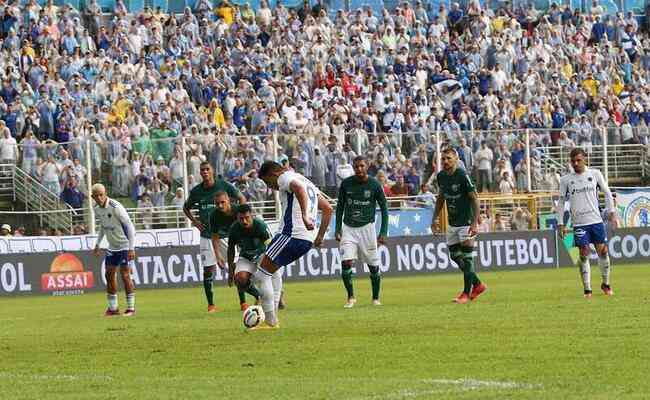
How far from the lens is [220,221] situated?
914 inches

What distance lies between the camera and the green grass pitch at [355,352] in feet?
41.6

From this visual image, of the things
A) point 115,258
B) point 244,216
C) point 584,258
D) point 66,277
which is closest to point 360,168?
point 584,258

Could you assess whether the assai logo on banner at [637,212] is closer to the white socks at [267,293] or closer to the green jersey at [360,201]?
the green jersey at [360,201]

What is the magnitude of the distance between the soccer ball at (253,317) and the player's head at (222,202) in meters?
5.05

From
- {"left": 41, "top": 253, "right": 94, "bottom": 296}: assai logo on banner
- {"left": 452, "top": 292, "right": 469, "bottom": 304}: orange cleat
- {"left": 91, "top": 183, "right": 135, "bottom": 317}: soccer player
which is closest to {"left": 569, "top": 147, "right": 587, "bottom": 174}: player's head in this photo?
{"left": 452, "top": 292, "right": 469, "bottom": 304}: orange cleat

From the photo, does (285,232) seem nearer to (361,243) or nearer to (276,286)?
(276,286)

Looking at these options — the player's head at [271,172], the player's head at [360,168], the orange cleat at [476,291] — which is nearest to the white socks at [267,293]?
the player's head at [271,172]

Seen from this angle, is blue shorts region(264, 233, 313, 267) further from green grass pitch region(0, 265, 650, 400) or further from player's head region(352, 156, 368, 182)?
player's head region(352, 156, 368, 182)

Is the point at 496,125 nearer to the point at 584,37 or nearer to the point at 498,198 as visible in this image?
the point at 498,198

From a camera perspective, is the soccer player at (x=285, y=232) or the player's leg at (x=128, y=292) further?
the player's leg at (x=128, y=292)

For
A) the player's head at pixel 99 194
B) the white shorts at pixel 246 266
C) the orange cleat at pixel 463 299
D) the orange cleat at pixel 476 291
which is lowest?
the orange cleat at pixel 463 299

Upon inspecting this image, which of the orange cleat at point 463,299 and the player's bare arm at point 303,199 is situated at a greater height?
the player's bare arm at point 303,199

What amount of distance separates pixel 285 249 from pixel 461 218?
5582 mm

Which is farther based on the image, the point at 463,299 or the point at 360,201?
the point at 360,201
